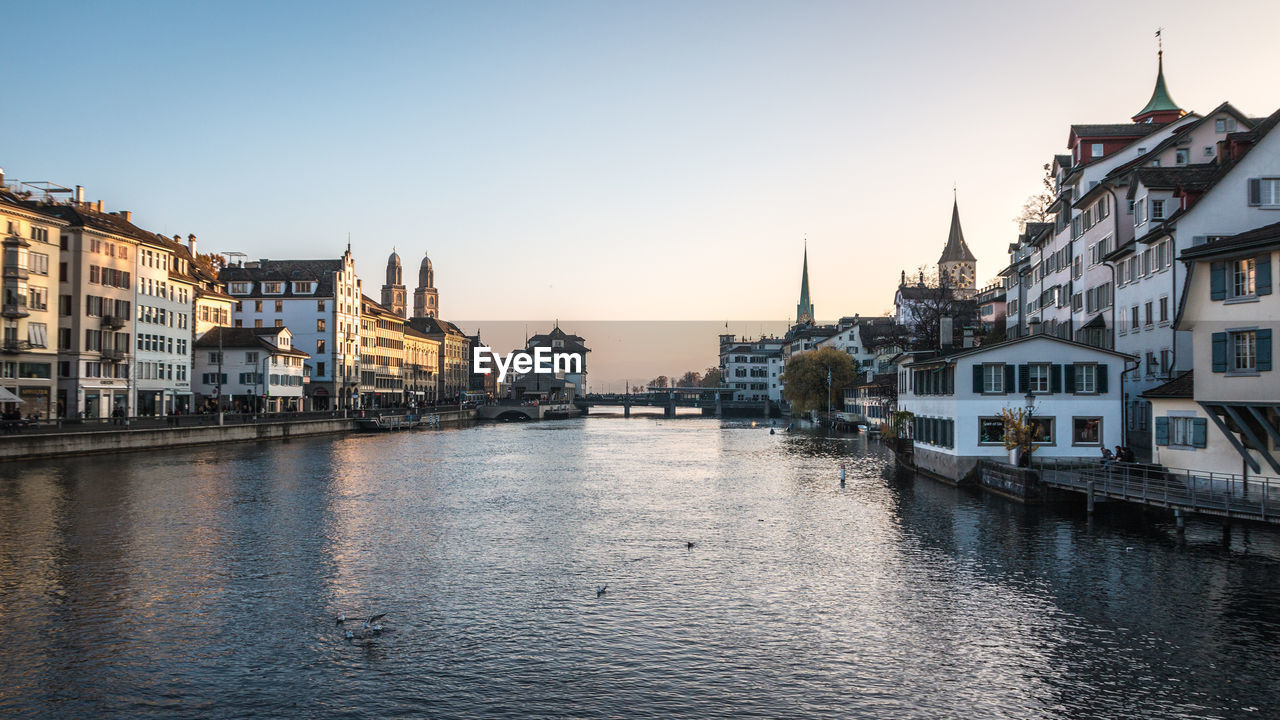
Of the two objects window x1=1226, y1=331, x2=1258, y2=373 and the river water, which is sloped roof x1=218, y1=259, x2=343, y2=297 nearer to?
the river water

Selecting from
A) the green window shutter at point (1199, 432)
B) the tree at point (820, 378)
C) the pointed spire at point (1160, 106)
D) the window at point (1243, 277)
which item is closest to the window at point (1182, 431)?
the green window shutter at point (1199, 432)

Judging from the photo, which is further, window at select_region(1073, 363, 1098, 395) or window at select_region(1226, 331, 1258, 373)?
window at select_region(1073, 363, 1098, 395)

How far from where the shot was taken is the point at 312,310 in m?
146

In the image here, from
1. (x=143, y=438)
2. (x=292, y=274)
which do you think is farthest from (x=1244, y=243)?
(x=292, y=274)

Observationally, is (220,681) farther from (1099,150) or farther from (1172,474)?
(1099,150)

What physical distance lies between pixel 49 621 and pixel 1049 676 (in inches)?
1049

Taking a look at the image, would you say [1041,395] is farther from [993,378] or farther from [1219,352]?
[1219,352]

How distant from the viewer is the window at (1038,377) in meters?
52.1

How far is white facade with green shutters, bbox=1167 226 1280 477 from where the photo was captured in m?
33.7

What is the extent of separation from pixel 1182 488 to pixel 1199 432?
137 inches

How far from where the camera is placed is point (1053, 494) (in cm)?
4650

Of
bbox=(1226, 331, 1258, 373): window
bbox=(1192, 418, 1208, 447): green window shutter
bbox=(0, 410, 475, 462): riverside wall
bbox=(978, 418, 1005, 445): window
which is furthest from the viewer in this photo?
bbox=(0, 410, 475, 462): riverside wall

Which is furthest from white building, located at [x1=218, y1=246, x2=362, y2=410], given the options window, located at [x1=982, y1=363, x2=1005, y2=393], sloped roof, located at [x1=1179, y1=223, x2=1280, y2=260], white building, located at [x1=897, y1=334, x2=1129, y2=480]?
sloped roof, located at [x1=1179, y1=223, x2=1280, y2=260]

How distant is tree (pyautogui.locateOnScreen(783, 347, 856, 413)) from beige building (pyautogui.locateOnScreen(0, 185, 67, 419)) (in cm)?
10673
